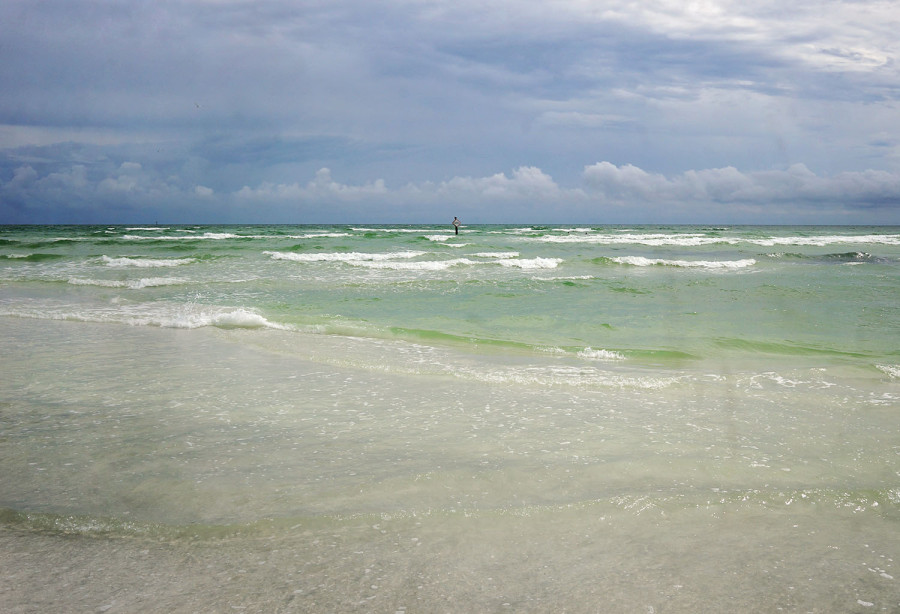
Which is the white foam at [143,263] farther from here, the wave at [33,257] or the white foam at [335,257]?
the white foam at [335,257]

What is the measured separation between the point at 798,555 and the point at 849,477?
1.21 m

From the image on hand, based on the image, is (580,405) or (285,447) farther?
(580,405)

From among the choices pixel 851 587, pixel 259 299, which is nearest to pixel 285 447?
pixel 851 587

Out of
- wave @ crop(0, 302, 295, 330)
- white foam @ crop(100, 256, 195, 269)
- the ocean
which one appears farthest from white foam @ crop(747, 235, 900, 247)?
wave @ crop(0, 302, 295, 330)

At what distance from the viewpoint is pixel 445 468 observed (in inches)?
A: 144

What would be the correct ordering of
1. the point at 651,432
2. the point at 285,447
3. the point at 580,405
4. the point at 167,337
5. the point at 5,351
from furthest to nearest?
the point at 167,337
the point at 5,351
the point at 580,405
the point at 651,432
the point at 285,447

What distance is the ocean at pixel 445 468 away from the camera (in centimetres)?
247

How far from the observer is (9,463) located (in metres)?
3.64

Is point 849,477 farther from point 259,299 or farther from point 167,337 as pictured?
point 259,299

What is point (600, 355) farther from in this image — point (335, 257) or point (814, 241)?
point (814, 241)

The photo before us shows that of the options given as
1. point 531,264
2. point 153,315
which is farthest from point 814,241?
point 153,315

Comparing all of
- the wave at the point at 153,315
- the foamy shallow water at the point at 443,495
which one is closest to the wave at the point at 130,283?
the wave at the point at 153,315

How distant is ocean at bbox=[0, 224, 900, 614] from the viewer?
2.47 m

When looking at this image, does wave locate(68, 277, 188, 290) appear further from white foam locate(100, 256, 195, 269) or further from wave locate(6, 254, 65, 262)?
wave locate(6, 254, 65, 262)
